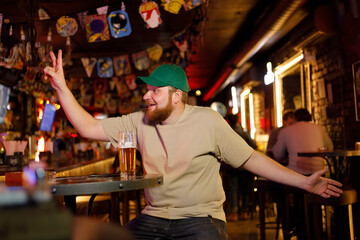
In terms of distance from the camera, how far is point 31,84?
8531 mm

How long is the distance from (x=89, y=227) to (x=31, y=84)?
825 cm

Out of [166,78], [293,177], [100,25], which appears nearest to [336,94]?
[100,25]

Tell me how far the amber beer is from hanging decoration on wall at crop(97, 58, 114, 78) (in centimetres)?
676

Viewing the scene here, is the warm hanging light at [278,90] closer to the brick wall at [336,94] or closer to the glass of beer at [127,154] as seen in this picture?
the brick wall at [336,94]

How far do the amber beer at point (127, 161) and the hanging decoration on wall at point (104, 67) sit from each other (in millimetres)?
6760

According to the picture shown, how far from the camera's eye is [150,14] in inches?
193

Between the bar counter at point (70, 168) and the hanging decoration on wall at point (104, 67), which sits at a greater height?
the hanging decoration on wall at point (104, 67)

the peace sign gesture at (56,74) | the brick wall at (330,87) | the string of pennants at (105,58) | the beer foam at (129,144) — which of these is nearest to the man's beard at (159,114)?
the beer foam at (129,144)

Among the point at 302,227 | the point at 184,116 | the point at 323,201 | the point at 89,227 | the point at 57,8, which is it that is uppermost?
the point at 57,8

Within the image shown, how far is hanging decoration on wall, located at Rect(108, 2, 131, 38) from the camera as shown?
523cm

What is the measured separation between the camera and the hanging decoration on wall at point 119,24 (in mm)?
5234

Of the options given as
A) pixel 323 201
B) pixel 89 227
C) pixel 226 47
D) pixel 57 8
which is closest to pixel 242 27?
pixel 226 47

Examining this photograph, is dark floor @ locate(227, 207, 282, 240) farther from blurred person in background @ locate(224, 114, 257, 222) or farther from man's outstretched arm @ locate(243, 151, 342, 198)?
man's outstretched arm @ locate(243, 151, 342, 198)

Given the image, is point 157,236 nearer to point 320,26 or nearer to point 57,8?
point 320,26
